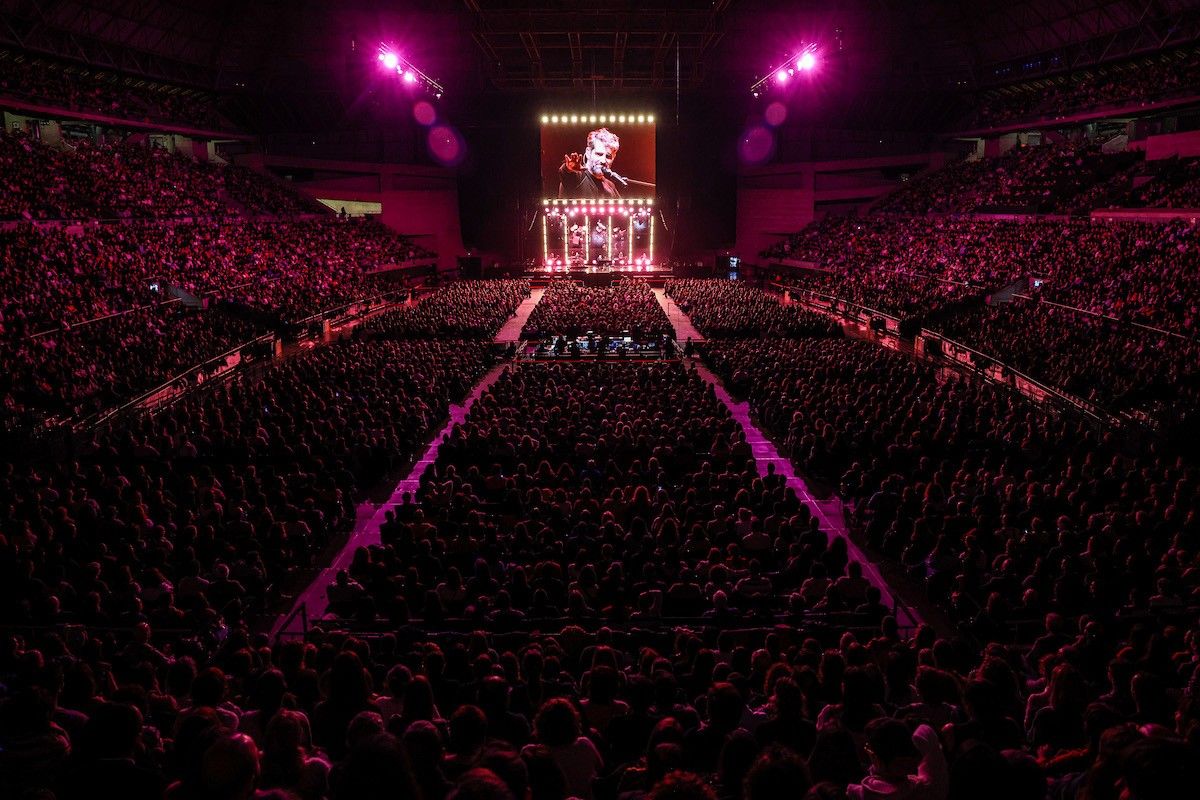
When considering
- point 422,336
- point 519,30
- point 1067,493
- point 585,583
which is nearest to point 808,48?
point 519,30

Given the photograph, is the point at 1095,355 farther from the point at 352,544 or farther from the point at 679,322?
the point at 679,322

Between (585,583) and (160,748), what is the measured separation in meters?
4.54

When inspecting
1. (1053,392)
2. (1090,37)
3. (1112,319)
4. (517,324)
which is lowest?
(1053,392)

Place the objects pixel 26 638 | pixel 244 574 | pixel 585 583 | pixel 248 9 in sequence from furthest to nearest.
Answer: pixel 248 9
pixel 244 574
pixel 585 583
pixel 26 638

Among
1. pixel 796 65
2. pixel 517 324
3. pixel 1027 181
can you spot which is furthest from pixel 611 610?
pixel 1027 181

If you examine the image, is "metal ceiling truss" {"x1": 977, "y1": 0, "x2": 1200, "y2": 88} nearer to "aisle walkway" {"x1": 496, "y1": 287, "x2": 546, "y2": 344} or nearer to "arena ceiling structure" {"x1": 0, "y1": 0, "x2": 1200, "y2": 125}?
"arena ceiling structure" {"x1": 0, "y1": 0, "x2": 1200, "y2": 125}

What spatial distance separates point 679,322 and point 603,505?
2468 centimetres

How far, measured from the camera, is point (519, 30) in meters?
36.6

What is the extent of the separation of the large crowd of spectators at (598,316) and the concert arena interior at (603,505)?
0.88 feet

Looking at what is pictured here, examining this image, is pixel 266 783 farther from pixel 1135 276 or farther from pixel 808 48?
pixel 808 48

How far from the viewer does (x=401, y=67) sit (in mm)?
41312

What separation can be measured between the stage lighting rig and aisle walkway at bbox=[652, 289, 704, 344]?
1770 cm

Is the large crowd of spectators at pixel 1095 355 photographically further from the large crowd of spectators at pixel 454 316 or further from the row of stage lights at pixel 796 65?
the large crowd of spectators at pixel 454 316

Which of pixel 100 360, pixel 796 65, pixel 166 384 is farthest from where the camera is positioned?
pixel 796 65
